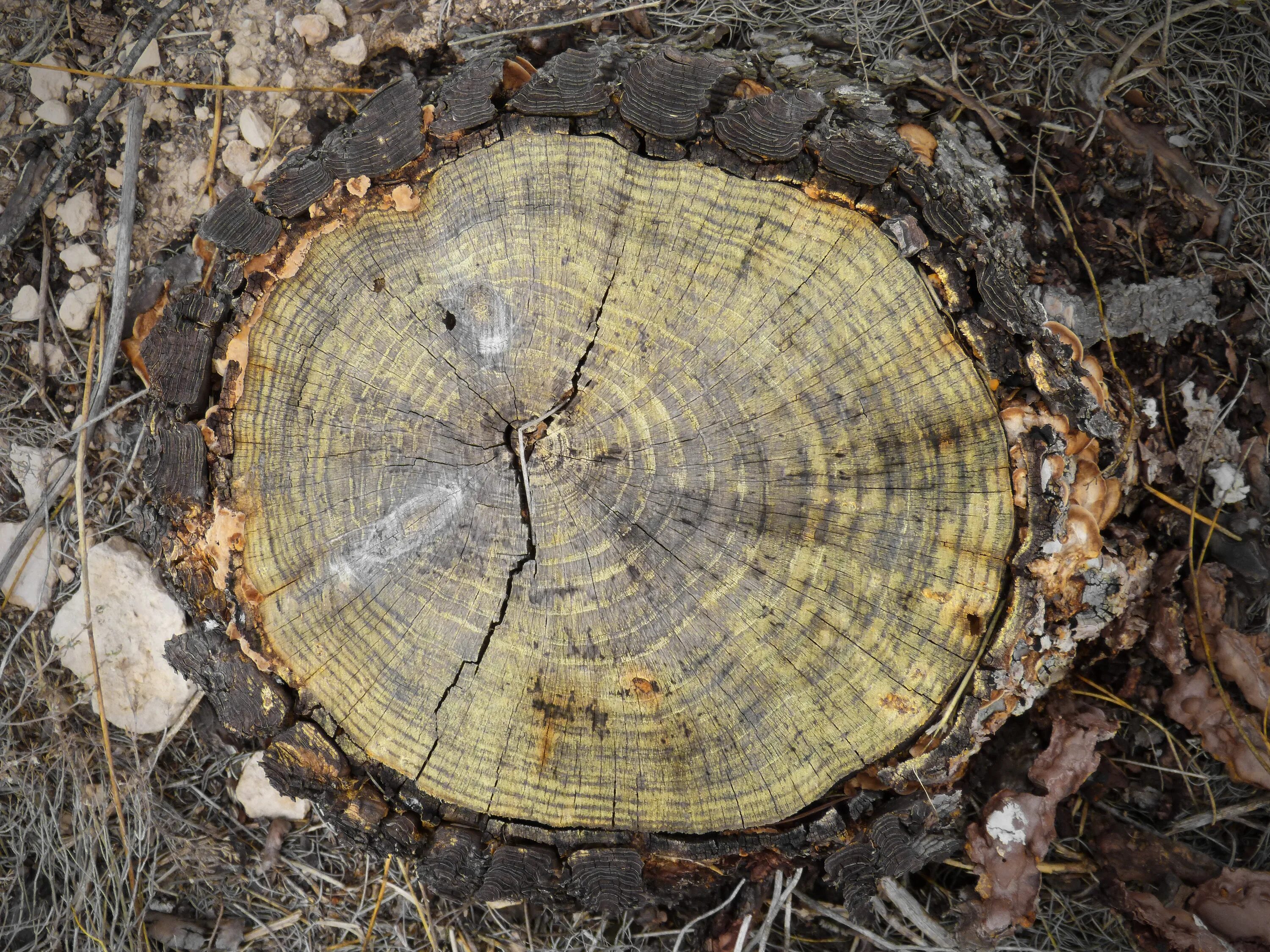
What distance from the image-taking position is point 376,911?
7.33 ft

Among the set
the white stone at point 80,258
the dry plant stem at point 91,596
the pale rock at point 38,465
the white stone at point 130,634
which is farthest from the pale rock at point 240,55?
the white stone at point 130,634

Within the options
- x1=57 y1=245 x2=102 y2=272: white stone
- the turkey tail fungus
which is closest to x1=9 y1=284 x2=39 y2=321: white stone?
x1=57 y1=245 x2=102 y2=272: white stone

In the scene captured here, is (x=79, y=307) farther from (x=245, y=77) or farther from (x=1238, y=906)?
(x=1238, y=906)

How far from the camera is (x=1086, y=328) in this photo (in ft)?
6.51

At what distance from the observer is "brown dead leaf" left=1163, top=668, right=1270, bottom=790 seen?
201cm

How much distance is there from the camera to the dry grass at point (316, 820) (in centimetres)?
212

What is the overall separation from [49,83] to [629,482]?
85.7 inches

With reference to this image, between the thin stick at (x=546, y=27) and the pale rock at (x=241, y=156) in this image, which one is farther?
the pale rock at (x=241, y=156)

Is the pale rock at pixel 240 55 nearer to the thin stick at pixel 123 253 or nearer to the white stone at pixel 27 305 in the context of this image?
the thin stick at pixel 123 253

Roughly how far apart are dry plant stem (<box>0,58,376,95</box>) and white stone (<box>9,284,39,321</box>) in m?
0.63

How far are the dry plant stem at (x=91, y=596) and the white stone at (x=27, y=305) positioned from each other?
197 mm

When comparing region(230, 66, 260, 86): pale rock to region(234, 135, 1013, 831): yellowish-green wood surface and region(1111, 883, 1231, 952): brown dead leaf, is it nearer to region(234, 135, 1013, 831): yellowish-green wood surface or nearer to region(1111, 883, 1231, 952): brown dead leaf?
region(234, 135, 1013, 831): yellowish-green wood surface

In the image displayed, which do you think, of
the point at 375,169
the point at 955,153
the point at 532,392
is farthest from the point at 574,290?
the point at 955,153

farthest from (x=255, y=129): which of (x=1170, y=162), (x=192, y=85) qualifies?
(x=1170, y=162)
